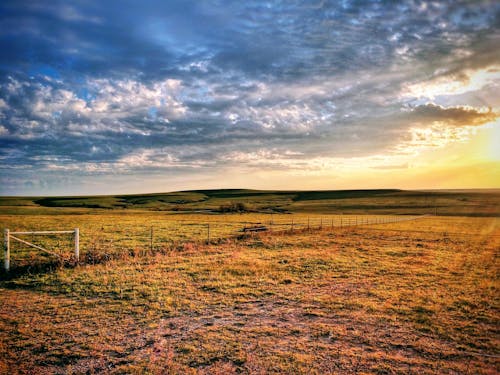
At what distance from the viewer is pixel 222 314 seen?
907cm

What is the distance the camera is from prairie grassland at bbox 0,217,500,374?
6.36 metres

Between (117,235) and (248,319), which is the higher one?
(248,319)

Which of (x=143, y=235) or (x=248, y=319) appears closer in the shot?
(x=248, y=319)

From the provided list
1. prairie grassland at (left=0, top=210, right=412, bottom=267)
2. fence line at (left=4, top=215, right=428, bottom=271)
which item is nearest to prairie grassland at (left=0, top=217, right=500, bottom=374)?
fence line at (left=4, top=215, right=428, bottom=271)

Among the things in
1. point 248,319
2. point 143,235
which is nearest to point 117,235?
point 143,235

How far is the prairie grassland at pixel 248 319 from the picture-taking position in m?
6.36

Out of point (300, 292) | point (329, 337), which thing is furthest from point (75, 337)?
point (300, 292)

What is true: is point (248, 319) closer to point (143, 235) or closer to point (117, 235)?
point (143, 235)

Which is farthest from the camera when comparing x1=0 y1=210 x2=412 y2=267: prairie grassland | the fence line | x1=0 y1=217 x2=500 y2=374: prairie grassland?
x1=0 y1=210 x2=412 y2=267: prairie grassland

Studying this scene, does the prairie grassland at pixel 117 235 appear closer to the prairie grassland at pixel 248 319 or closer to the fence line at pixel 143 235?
the fence line at pixel 143 235

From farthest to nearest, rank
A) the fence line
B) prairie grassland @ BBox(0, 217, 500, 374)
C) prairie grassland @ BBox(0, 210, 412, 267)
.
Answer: prairie grassland @ BBox(0, 210, 412, 267) < the fence line < prairie grassland @ BBox(0, 217, 500, 374)

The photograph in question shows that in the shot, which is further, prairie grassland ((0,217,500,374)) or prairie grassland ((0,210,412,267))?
prairie grassland ((0,210,412,267))

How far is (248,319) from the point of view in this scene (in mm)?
8711

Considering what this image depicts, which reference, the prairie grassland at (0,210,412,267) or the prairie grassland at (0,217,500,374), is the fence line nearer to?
the prairie grassland at (0,210,412,267)
